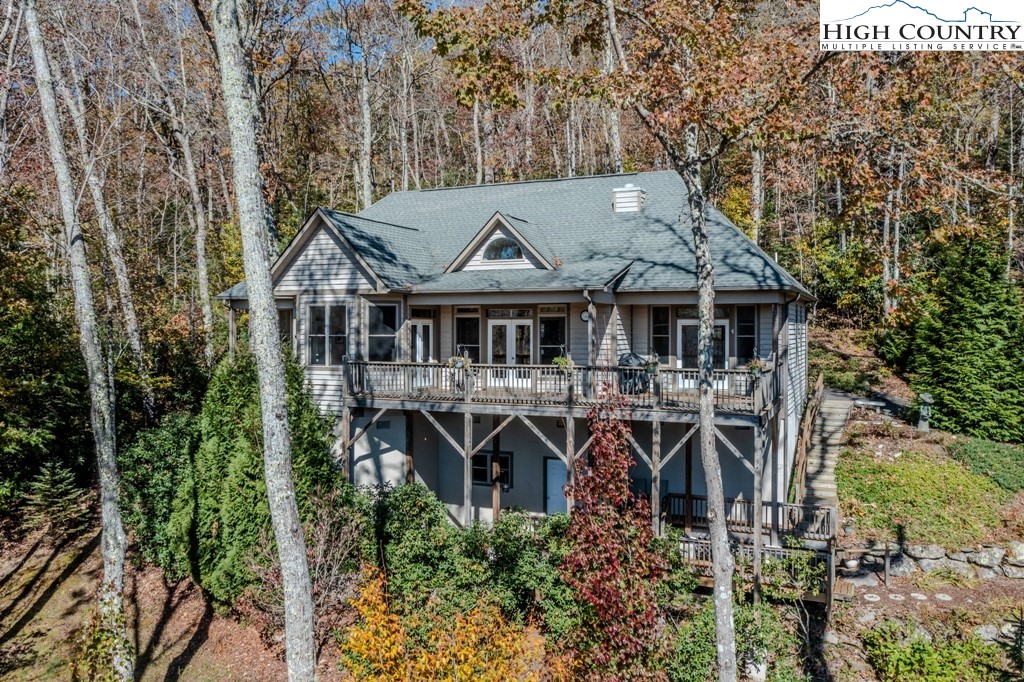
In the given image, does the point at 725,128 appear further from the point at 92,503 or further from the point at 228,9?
the point at 92,503

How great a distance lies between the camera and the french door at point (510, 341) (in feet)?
59.6

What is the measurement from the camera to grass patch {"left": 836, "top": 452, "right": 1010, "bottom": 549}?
16.3 metres

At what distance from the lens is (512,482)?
1839 centimetres

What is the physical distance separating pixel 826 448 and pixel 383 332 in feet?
45.7

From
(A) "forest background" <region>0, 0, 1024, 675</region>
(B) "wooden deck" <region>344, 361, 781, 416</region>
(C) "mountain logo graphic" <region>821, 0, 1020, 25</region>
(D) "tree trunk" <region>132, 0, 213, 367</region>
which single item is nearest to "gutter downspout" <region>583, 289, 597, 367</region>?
(B) "wooden deck" <region>344, 361, 781, 416</region>

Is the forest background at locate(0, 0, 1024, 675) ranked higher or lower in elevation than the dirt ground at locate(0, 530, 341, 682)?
higher

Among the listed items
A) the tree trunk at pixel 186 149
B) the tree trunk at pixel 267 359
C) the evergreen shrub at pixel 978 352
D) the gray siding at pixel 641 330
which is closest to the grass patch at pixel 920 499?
the evergreen shrub at pixel 978 352

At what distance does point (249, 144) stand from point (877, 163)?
9857 millimetres

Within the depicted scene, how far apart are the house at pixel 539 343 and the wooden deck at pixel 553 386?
5 centimetres

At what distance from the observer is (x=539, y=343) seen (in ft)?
59.0

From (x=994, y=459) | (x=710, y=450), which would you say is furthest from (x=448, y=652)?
(x=994, y=459)

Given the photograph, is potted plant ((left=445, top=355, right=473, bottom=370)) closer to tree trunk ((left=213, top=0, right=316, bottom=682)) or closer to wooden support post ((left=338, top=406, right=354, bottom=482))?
wooden support post ((left=338, top=406, right=354, bottom=482))

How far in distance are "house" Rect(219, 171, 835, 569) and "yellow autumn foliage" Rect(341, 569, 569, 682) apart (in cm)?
434

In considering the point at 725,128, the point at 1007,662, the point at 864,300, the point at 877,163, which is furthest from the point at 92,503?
the point at 864,300
